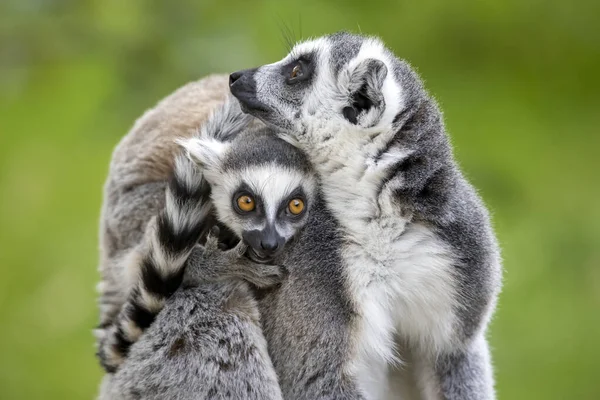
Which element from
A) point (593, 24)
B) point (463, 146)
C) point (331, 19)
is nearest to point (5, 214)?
point (331, 19)

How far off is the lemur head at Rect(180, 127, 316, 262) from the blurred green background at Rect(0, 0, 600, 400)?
1976mm

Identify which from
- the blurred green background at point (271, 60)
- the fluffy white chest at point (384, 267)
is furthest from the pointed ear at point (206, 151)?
the blurred green background at point (271, 60)

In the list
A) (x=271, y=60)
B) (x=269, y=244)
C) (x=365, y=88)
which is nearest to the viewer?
(x=269, y=244)

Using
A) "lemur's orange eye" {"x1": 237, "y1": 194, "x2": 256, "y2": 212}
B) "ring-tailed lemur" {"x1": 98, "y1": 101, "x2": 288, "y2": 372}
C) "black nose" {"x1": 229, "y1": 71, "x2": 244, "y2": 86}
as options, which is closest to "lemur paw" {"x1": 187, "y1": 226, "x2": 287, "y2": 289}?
"ring-tailed lemur" {"x1": 98, "y1": 101, "x2": 288, "y2": 372}

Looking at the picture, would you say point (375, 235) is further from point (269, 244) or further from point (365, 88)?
point (365, 88)

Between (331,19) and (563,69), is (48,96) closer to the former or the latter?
(331,19)

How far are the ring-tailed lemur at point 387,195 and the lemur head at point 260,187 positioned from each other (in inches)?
2.5

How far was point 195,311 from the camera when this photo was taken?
94.6 inches

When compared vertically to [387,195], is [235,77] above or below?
above

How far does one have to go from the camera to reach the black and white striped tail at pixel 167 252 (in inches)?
95.3

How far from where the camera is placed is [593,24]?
17.0 ft

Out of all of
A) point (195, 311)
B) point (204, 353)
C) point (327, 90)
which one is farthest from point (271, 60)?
point (204, 353)

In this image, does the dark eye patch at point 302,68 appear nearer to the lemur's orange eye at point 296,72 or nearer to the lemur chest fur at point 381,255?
the lemur's orange eye at point 296,72

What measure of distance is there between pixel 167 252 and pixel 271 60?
2.57 metres
